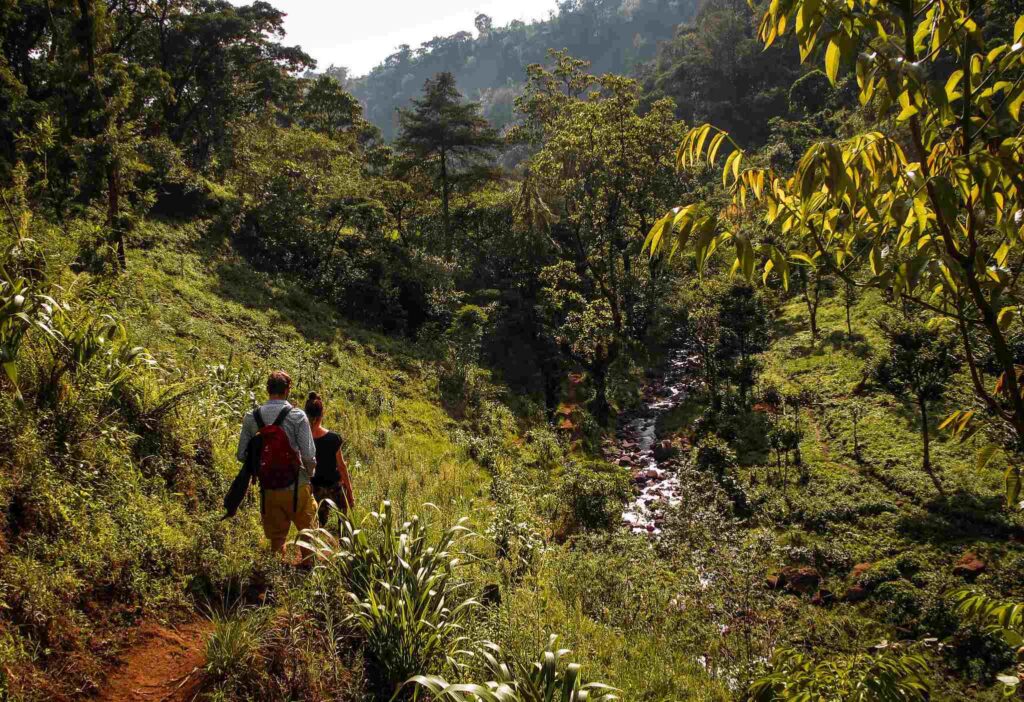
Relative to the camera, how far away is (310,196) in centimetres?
Answer: 1908

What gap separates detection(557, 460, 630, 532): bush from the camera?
9.98m

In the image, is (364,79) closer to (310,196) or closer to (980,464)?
(310,196)

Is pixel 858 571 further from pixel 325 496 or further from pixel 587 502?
pixel 325 496

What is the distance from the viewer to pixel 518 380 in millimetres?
18375

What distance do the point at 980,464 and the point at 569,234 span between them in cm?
2270

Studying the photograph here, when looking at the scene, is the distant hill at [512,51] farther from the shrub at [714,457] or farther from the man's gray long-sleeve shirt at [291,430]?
the man's gray long-sleeve shirt at [291,430]

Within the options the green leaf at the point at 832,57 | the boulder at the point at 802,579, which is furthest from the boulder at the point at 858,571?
the green leaf at the point at 832,57

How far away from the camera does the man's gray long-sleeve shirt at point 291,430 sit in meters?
4.49

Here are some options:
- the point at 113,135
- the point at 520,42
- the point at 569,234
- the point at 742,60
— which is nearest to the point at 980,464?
the point at 113,135

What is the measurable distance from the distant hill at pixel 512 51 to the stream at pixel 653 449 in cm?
9024

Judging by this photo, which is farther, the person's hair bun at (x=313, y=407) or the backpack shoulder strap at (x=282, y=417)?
the person's hair bun at (x=313, y=407)

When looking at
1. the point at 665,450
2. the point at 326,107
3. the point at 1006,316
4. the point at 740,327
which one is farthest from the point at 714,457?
the point at 326,107

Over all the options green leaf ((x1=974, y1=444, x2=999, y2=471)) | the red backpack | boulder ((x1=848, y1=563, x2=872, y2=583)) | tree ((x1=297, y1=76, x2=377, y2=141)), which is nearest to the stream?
boulder ((x1=848, y1=563, x2=872, y2=583))

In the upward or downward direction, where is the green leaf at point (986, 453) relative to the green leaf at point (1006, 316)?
downward
